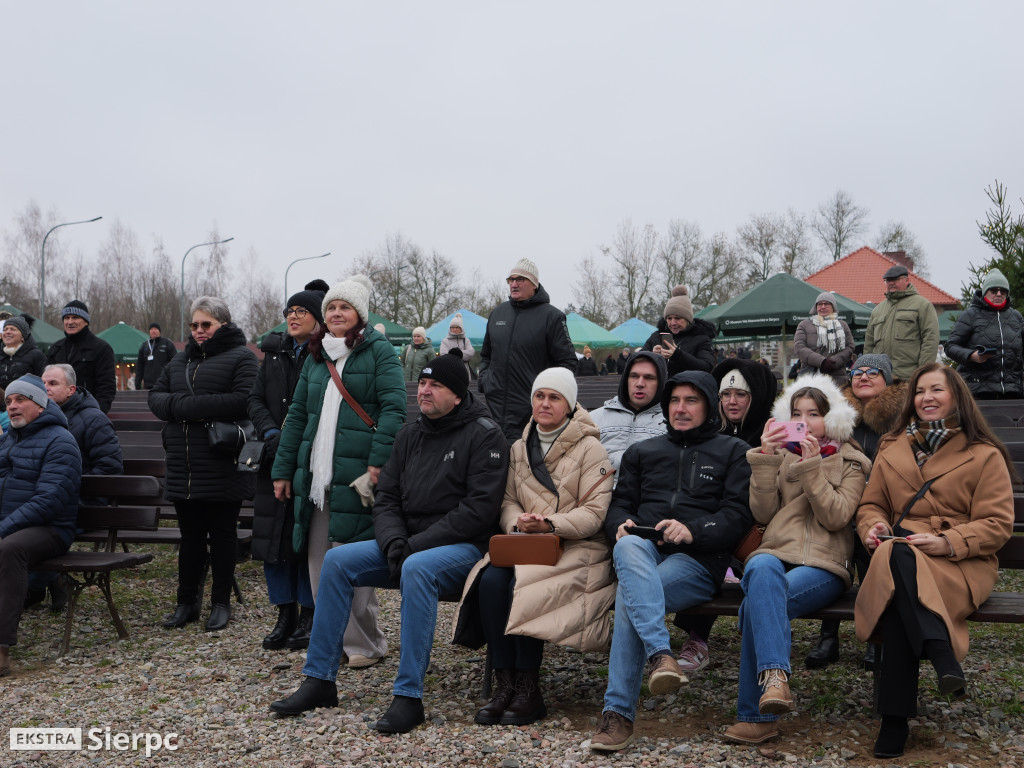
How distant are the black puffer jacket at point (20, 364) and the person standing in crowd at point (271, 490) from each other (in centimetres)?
423

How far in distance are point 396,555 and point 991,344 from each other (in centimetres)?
629

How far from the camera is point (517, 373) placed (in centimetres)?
693

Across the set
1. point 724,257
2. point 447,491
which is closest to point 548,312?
point 447,491

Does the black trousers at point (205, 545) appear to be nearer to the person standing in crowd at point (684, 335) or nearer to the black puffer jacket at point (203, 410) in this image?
the black puffer jacket at point (203, 410)

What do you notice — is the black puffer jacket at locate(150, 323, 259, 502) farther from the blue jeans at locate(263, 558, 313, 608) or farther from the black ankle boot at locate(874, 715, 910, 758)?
the black ankle boot at locate(874, 715, 910, 758)

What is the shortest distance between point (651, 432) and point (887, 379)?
141 cm

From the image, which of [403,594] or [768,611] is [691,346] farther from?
[403,594]

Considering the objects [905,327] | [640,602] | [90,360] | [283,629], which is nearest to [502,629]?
[640,602]

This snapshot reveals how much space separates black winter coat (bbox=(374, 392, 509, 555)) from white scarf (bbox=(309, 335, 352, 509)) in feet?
1.63

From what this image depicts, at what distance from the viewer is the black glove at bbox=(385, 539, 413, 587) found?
4.84 m

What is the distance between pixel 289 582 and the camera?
5930mm

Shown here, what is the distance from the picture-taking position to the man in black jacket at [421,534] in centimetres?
460

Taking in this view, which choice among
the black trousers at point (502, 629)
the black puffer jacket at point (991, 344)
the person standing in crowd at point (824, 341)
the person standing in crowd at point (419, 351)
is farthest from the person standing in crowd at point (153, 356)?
the black trousers at point (502, 629)

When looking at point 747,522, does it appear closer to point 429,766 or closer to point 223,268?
point 429,766
